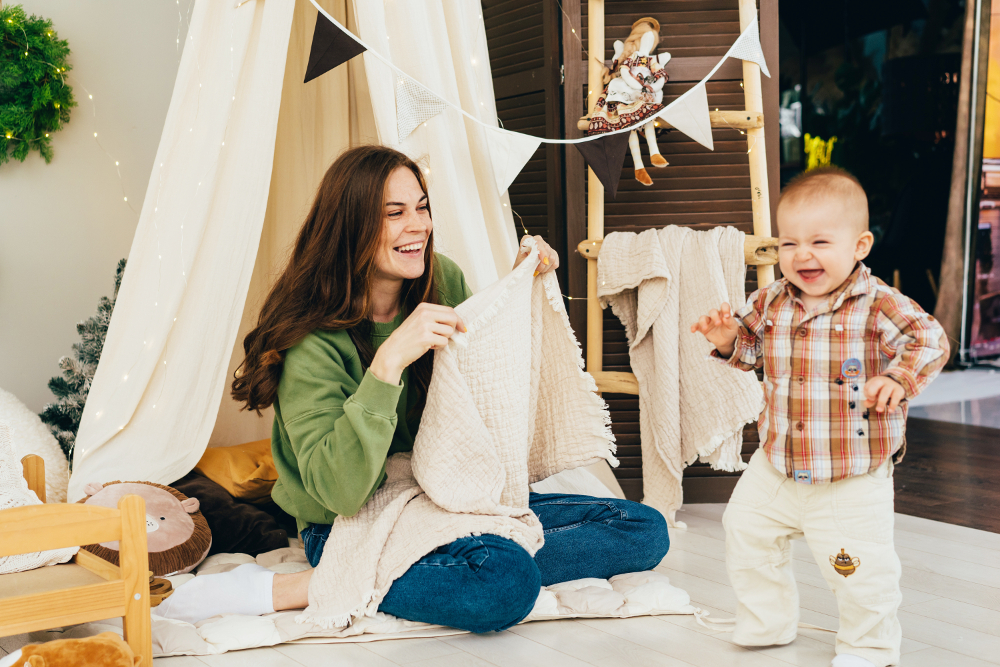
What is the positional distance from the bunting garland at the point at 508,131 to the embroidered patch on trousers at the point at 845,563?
105 centimetres

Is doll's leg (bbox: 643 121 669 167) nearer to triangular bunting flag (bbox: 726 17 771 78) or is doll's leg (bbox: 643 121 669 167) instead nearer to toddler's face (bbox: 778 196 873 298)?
triangular bunting flag (bbox: 726 17 771 78)

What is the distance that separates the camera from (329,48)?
181cm

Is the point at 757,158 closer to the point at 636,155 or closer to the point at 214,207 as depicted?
the point at 636,155

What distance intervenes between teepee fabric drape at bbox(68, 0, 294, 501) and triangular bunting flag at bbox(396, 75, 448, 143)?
28cm

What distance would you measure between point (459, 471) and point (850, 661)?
0.70 meters

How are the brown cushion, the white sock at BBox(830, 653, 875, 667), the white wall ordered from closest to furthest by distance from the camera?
the white sock at BBox(830, 653, 875, 667) → the brown cushion → the white wall

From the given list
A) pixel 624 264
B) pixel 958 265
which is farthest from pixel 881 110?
pixel 624 264

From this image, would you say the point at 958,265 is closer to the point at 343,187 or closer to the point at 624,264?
the point at 624,264

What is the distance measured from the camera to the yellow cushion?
6.65 ft

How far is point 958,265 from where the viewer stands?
4719 mm

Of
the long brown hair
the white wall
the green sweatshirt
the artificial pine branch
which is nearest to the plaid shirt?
the green sweatshirt

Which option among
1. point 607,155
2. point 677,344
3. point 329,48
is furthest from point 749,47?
point 329,48

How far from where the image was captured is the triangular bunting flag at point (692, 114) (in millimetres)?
2029

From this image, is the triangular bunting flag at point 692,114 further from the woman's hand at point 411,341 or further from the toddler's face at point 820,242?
the woman's hand at point 411,341
